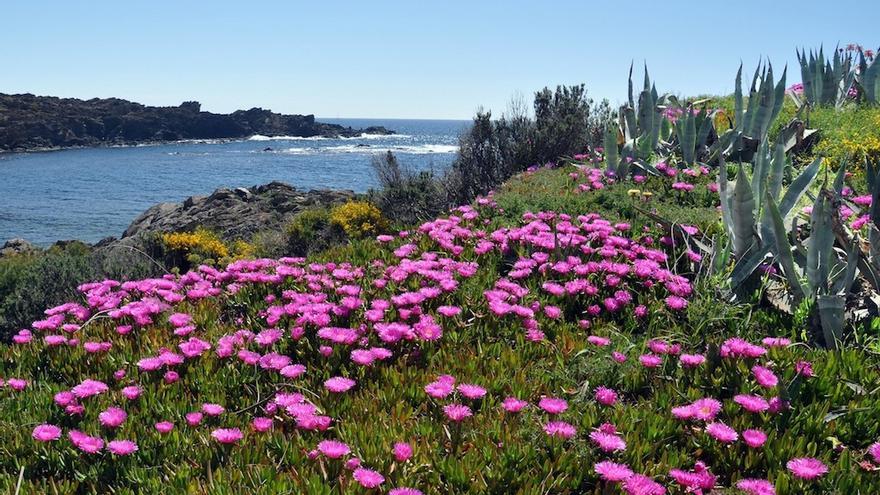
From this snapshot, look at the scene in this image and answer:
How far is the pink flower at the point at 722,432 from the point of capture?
2395mm

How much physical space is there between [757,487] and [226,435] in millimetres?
1792

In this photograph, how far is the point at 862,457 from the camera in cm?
254

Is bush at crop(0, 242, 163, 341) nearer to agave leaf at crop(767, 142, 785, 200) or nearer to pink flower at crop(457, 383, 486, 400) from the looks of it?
pink flower at crop(457, 383, 486, 400)

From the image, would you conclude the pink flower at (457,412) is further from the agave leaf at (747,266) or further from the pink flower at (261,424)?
the agave leaf at (747,266)

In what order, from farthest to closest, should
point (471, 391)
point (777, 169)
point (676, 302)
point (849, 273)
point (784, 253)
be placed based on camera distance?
point (777, 169)
point (784, 253)
point (676, 302)
point (849, 273)
point (471, 391)

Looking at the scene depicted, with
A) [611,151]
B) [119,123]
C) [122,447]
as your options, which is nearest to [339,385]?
[122,447]

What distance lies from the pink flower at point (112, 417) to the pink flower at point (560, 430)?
5.16 feet

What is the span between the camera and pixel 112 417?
2516mm

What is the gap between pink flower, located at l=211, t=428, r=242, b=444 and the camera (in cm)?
238

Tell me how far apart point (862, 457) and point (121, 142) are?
362ft

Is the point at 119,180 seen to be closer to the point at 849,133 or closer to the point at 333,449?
the point at 849,133

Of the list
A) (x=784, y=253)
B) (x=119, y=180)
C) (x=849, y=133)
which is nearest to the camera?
(x=784, y=253)

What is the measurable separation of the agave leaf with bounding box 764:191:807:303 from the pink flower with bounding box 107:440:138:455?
3.57 metres

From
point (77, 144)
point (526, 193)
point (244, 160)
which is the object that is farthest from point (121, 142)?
point (526, 193)
